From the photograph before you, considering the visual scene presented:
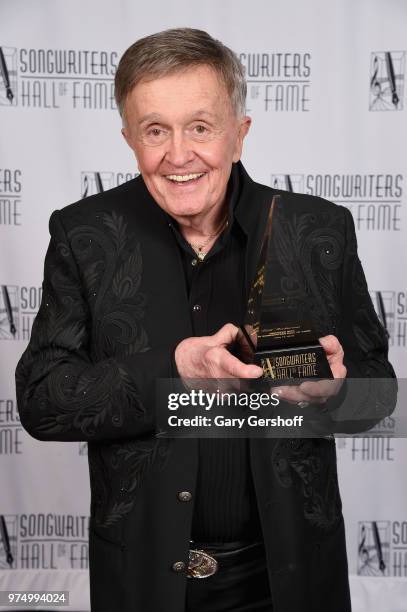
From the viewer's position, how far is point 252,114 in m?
2.84

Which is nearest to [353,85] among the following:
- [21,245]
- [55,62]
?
[55,62]

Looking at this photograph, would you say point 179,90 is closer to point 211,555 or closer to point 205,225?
point 205,225

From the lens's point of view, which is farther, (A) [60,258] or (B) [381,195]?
(B) [381,195]

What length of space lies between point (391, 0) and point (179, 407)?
6.44 ft

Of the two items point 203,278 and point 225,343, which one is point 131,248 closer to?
point 203,278

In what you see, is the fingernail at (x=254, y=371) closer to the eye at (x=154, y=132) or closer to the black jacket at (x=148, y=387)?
the black jacket at (x=148, y=387)

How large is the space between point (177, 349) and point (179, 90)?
1.44 ft

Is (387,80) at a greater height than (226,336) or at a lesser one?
greater

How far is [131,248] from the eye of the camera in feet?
5.05

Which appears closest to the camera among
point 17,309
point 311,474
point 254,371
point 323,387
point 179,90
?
point 254,371

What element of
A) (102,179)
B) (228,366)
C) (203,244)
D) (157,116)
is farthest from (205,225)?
(102,179)

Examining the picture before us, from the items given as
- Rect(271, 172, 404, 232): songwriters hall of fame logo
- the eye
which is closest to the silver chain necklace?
the eye

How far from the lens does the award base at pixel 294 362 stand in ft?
3.85

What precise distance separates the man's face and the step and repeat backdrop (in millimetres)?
1383
